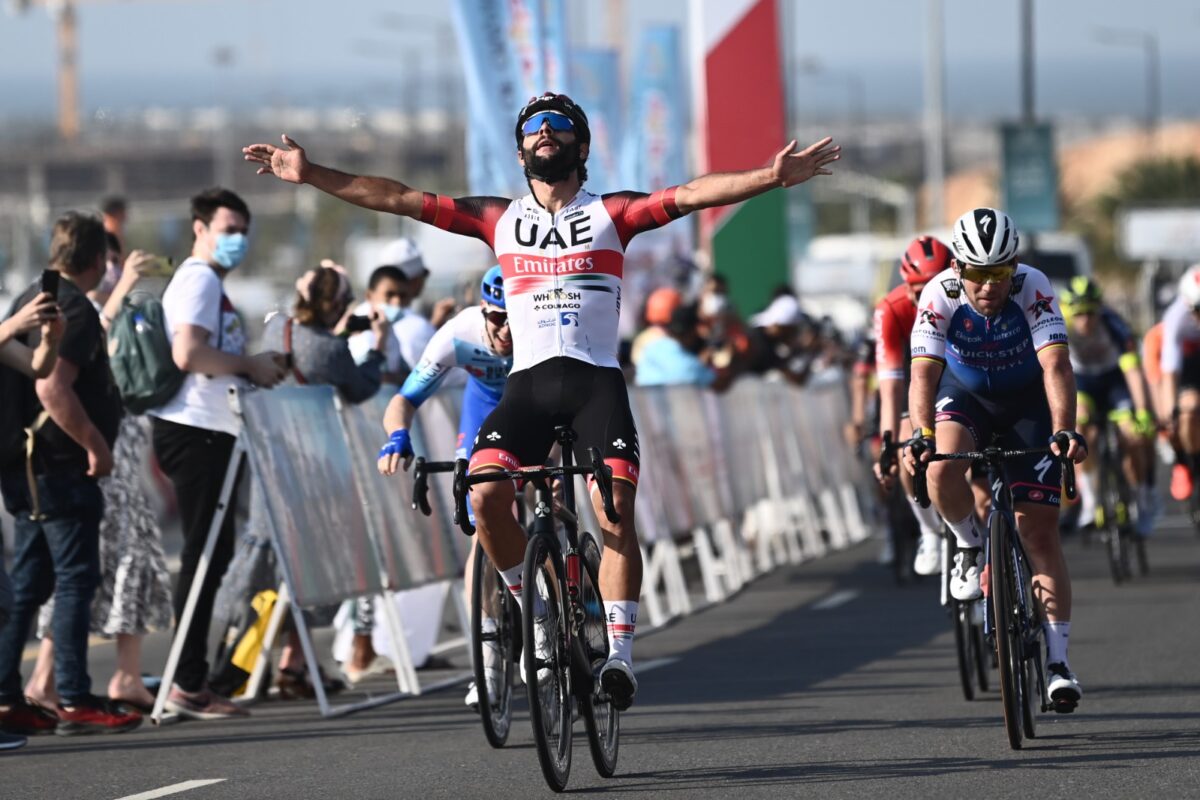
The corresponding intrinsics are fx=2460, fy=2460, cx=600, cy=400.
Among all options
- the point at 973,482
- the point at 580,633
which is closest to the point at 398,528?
the point at 973,482

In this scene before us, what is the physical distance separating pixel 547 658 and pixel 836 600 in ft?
27.2

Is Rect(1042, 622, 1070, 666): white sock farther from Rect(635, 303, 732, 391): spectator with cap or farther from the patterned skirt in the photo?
Rect(635, 303, 732, 391): spectator with cap

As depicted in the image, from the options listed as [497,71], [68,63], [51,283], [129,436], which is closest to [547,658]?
[51,283]

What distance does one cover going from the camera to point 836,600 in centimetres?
1617

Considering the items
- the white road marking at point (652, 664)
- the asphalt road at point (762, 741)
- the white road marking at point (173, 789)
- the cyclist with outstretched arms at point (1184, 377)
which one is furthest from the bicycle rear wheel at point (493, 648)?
the cyclist with outstretched arms at point (1184, 377)

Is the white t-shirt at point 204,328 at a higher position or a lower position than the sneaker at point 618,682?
higher

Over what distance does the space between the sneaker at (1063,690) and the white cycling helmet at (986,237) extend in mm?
1546

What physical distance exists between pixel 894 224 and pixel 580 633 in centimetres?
12434

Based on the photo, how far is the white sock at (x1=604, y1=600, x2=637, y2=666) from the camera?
8250 millimetres

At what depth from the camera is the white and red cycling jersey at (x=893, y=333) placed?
36.9 feet

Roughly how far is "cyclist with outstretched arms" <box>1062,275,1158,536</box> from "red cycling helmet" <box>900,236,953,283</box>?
3999 millimetres

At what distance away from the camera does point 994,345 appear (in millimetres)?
9562

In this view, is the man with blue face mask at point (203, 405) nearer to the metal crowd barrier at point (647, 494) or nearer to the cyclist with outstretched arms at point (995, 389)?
the metal crowd barrier at point (647, 494)

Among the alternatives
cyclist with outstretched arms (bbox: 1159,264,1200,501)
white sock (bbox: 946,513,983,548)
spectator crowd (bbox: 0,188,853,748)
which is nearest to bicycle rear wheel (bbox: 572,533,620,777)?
white sock (bbox: 946,513,983,548)
